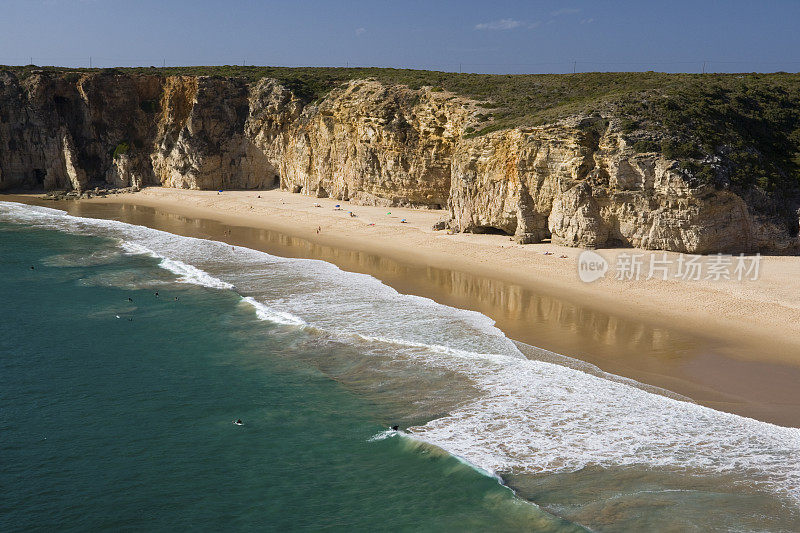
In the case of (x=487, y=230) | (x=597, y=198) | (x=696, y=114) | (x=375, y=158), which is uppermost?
(x=696, y=114)

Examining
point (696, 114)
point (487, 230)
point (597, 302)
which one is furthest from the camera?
point (487, 230)

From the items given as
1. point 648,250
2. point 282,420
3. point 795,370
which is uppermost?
point 648,250

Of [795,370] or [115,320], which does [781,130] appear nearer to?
[795,370]

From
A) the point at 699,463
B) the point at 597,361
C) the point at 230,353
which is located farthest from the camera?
the point at 230,353

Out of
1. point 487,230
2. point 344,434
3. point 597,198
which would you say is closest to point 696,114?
point 597,198

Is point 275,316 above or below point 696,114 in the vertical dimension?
below

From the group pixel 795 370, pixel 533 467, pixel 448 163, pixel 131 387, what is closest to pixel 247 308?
pixel 131 387

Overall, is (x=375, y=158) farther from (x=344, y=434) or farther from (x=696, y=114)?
(x=344, y=434)

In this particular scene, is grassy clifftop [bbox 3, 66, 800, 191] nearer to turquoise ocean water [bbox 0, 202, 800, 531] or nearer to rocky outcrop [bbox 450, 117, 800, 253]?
rocky outcrop [bbox 450, 117, 800, 253]
